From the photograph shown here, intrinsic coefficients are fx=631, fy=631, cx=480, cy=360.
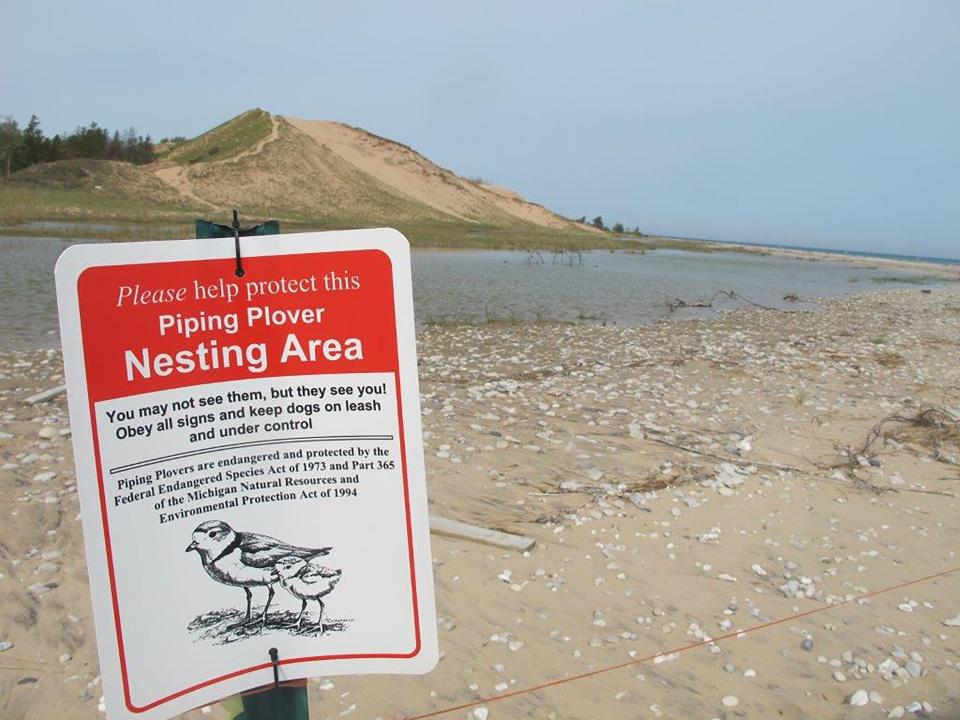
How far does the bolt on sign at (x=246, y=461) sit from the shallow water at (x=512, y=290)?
12.0m

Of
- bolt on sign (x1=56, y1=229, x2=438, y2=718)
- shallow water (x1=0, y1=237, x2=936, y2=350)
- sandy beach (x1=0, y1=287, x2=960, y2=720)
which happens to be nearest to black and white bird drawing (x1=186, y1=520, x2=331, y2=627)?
bolt on sign (x1=56, y1=229, x2=438, y2=718)

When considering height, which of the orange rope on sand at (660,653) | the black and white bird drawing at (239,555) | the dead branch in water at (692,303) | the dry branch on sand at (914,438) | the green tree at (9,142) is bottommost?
the orange rope on sand at (660,653)

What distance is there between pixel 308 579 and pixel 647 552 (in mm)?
3535

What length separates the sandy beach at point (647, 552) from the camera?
3.46 metres

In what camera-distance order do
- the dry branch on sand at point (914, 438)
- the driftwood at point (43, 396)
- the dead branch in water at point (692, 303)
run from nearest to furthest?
the dry branch on sand at point (914, 438) → the driftwood at point (43, 396) → the dead branch in water at point (692, 303)

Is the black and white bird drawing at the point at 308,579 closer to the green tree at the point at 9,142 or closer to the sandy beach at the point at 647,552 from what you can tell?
the sandy beach at the point at 647,552

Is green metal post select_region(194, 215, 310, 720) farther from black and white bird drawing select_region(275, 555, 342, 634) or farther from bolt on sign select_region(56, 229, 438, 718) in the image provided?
black and white bird drawing select_region(275, 555, 342, 634)

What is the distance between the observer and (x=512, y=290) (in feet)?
78.9

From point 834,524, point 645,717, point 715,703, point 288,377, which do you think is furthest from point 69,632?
point 834,524

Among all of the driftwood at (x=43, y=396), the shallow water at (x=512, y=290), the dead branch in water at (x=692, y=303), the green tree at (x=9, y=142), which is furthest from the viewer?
the green tree at (x=9, y=142)

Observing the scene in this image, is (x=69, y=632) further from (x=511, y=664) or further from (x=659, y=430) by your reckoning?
(x=659, y=430)

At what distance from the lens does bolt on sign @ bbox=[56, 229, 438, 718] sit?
5.64 ft

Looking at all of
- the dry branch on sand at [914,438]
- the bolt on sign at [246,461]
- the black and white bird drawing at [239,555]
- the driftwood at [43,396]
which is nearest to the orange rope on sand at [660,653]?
the bolt on sign at [246,461]

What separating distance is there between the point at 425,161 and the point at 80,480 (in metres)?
100.0
